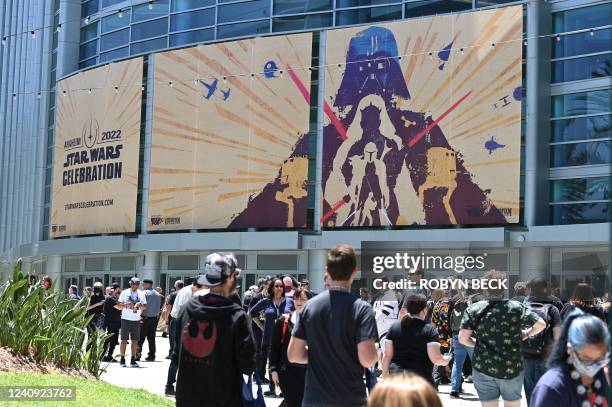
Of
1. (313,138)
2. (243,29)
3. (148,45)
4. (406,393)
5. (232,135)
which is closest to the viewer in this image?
(406,393)

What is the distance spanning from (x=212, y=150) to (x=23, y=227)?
1744cm

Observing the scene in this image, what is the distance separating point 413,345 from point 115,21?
4022 cm

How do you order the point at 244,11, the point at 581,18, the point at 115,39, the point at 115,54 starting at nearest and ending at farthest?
the point at 581,18
the point at 244,11
the point at 115,54
the point at 115,39

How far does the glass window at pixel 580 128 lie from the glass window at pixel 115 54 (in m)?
20.2

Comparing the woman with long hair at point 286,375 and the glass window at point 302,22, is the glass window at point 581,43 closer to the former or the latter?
the glass window at point 302,22

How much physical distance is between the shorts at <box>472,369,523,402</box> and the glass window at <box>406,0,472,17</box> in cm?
2977

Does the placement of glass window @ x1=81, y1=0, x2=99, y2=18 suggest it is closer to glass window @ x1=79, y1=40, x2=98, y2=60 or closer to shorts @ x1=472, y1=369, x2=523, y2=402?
glass window @ x1=79, y1=40, x2=98, y2=60

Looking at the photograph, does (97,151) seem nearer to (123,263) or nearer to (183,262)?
(123,263)

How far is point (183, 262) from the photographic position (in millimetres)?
43156

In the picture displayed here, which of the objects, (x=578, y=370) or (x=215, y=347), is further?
(x=215, y=347)

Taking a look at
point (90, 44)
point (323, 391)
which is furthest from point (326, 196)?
point (323, 391)

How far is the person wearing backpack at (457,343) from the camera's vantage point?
48.3 ft

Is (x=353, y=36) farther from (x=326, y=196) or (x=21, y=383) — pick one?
(x=21, y=383)

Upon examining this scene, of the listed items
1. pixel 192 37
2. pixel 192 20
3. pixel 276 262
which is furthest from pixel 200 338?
pixel 192 20
